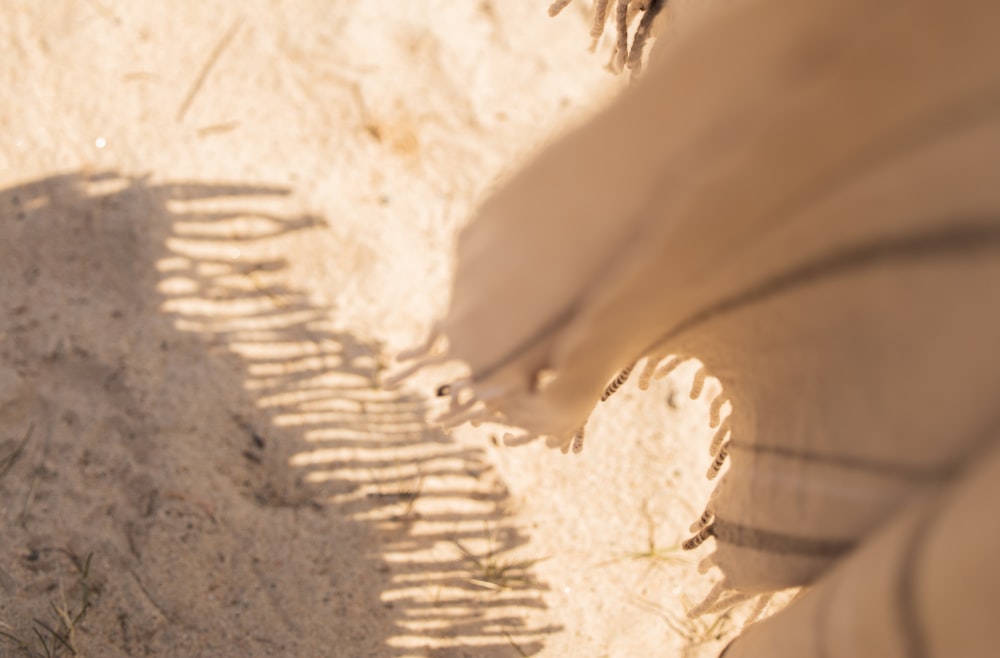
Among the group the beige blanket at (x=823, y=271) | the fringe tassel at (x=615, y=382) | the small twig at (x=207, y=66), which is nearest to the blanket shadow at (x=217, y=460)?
the small twig at (x=207, y=66)

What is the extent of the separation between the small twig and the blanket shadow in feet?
0.72

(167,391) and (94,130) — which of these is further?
(94,130)

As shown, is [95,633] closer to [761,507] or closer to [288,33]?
[761,507]

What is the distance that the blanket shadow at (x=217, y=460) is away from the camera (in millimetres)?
1505

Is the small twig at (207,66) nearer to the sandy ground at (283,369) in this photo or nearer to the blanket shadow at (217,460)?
the sandy ground at (283,369)

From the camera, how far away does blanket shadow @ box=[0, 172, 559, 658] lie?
1.50 meters

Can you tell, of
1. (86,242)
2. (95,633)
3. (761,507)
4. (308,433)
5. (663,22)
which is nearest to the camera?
(761,507)

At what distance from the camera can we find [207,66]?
6.71 feet

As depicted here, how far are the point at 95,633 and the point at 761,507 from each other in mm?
1181

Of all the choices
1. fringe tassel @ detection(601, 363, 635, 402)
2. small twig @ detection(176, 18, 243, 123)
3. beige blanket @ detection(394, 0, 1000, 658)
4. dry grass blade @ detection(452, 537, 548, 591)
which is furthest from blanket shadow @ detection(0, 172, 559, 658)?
beige blanket @ detection(394, 0, 1000, 658)

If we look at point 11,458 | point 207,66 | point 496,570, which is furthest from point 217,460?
point 207,66

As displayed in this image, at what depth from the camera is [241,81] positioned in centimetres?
204

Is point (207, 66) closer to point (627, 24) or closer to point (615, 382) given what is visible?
point (627, 24)

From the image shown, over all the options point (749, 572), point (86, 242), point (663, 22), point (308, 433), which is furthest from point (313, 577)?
point (663, 22)
